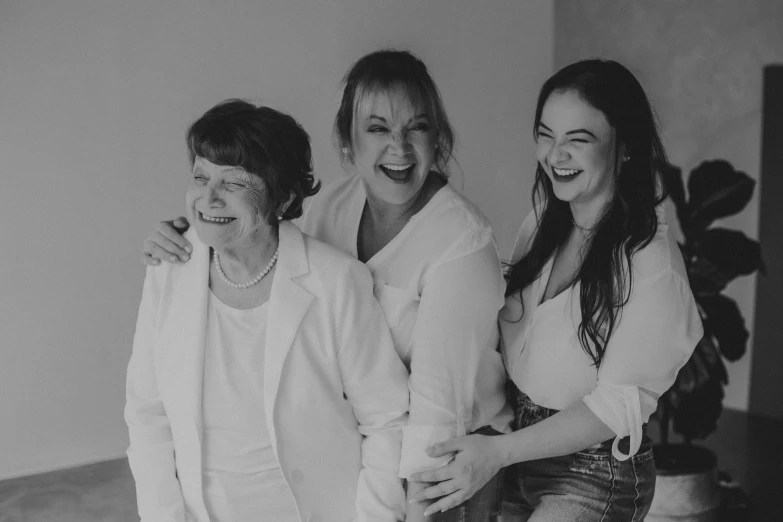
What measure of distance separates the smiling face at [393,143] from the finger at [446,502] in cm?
63

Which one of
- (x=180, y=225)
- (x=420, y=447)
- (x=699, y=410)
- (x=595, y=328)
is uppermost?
(x=180, y=225)

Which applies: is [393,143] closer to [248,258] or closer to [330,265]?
[330,265]

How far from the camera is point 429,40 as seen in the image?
391cm

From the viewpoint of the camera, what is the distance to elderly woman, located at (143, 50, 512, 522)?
1.72 meters

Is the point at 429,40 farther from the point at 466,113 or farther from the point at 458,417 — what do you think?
the point at 458,417

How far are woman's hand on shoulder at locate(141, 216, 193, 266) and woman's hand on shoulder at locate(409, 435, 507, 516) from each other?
68cm

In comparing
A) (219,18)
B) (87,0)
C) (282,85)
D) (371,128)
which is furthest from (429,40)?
(371,128)

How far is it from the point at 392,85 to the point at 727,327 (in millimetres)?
1918

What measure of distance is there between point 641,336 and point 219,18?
244cm

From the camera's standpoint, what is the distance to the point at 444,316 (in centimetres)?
171

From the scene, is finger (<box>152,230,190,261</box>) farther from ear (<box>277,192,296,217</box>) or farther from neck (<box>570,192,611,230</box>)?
neck (<box>570,192,611,230</box>)

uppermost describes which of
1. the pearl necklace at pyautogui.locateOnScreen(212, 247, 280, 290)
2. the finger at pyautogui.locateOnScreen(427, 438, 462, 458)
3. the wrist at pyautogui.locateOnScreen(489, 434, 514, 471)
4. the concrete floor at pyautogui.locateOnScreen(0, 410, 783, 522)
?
the pearl necklace at pyautogui.locateOnScreen(212, 247, 280, 290)

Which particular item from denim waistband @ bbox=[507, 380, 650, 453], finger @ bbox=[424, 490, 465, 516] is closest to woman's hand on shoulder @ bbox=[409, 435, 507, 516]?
finger @ bbox=[424, 490, 465, 516]

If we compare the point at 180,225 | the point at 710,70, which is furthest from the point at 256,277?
the point at 710,70
